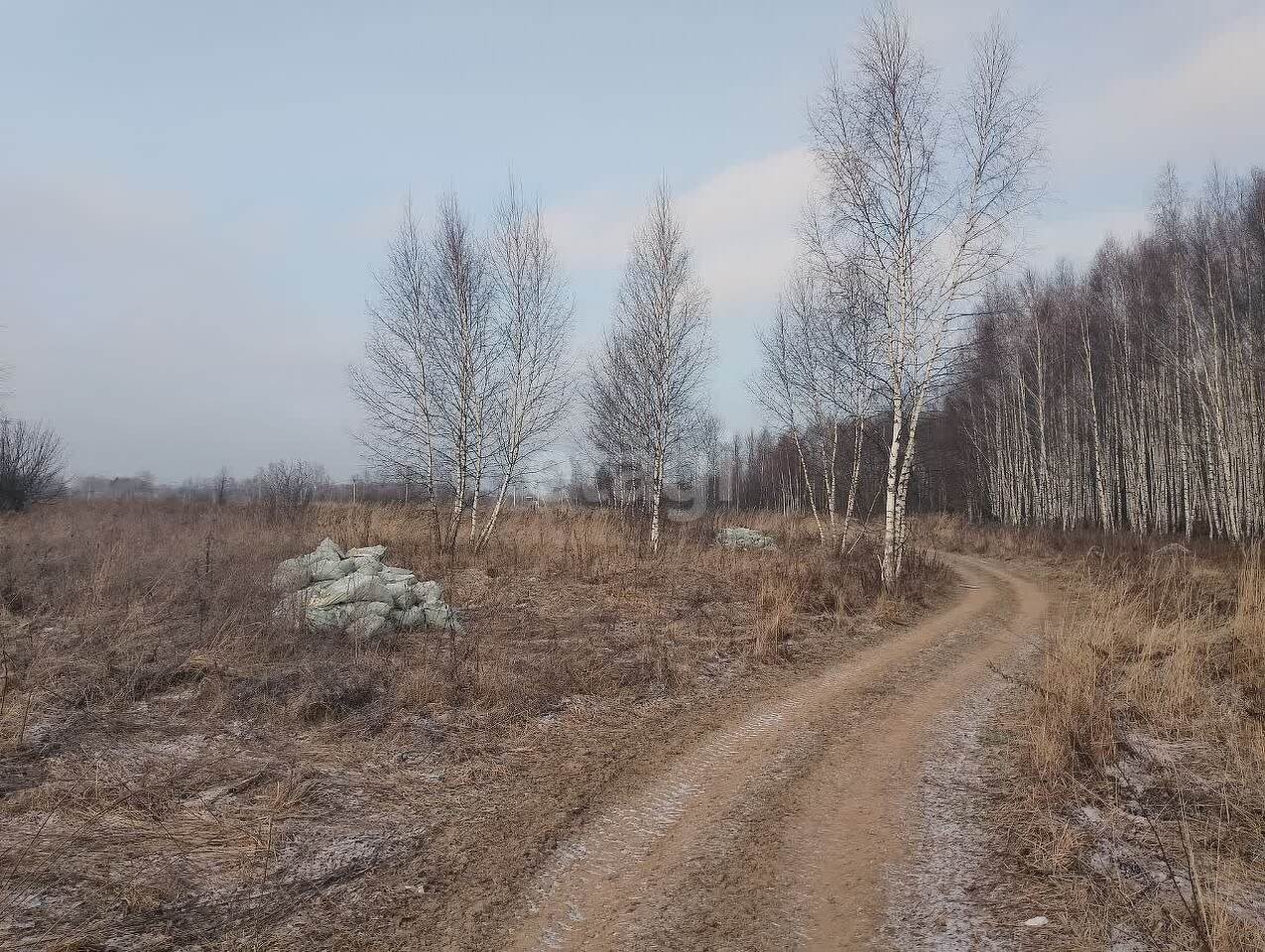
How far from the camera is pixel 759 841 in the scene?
4.02 m

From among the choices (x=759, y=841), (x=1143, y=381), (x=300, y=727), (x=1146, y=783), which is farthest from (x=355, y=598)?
(x=1143, y=381)

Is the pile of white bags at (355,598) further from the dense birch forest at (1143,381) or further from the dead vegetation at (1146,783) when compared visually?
the dense birch forest at (1143,381)

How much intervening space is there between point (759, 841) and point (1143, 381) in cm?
3014

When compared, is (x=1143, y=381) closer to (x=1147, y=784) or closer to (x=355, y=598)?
(x=1147, y=784)

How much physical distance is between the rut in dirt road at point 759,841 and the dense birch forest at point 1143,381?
12120 mm

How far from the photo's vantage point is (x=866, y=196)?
13305 millimetres

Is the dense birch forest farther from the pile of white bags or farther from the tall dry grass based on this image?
the pile of white bags

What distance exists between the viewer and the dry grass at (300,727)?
339 cm

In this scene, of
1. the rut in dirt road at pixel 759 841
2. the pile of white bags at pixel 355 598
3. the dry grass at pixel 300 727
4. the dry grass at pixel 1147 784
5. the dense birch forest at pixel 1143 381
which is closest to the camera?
the dry grass at pixel 1147 784

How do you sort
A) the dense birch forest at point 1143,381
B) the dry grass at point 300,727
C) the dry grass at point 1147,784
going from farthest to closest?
the dense birch forest at point 1143,381
the dry grass at point 300,727
the dry grass at point 1147,784

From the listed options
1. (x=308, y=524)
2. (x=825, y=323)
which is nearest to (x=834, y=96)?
(x=825, y=323)

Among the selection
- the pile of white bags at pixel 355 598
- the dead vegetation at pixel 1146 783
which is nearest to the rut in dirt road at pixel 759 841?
the dead vegetation at pixel 1146 783

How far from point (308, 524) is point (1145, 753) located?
54.9ft

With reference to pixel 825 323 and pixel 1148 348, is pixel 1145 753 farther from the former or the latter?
pixel 1148 348
